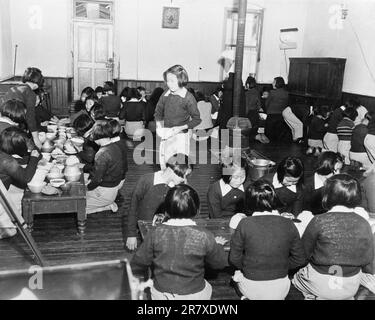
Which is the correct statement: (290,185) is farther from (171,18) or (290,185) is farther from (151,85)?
(171,18)

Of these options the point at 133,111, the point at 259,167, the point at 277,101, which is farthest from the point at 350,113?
the point at 133,111

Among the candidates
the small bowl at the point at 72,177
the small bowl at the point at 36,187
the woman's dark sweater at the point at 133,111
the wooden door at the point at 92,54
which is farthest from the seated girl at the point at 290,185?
the wooden door at the point at 92,54

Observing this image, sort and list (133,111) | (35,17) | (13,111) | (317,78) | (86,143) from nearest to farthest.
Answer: (13,111), (86,143), (133,111), (317,78), (35,17)

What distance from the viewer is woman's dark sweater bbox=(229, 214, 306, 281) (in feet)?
8.81

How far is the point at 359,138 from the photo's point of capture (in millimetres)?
7047

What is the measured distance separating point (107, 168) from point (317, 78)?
7.34 m

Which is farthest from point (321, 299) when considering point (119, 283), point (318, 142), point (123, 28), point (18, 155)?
Answer: point (123, 28)

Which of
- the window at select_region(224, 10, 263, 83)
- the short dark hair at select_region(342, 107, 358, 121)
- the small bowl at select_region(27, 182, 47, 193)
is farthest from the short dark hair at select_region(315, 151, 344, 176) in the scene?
the window at select_region(224, 10, 263, 83)

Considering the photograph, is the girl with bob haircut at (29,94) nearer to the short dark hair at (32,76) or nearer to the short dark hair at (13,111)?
the short dark hair at (32,76)

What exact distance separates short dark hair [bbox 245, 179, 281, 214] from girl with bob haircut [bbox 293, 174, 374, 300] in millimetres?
376

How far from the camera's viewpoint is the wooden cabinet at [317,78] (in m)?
9.85

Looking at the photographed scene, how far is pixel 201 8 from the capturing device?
38.3 ft

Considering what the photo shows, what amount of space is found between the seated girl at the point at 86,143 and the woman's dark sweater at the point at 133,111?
2.93 metres
